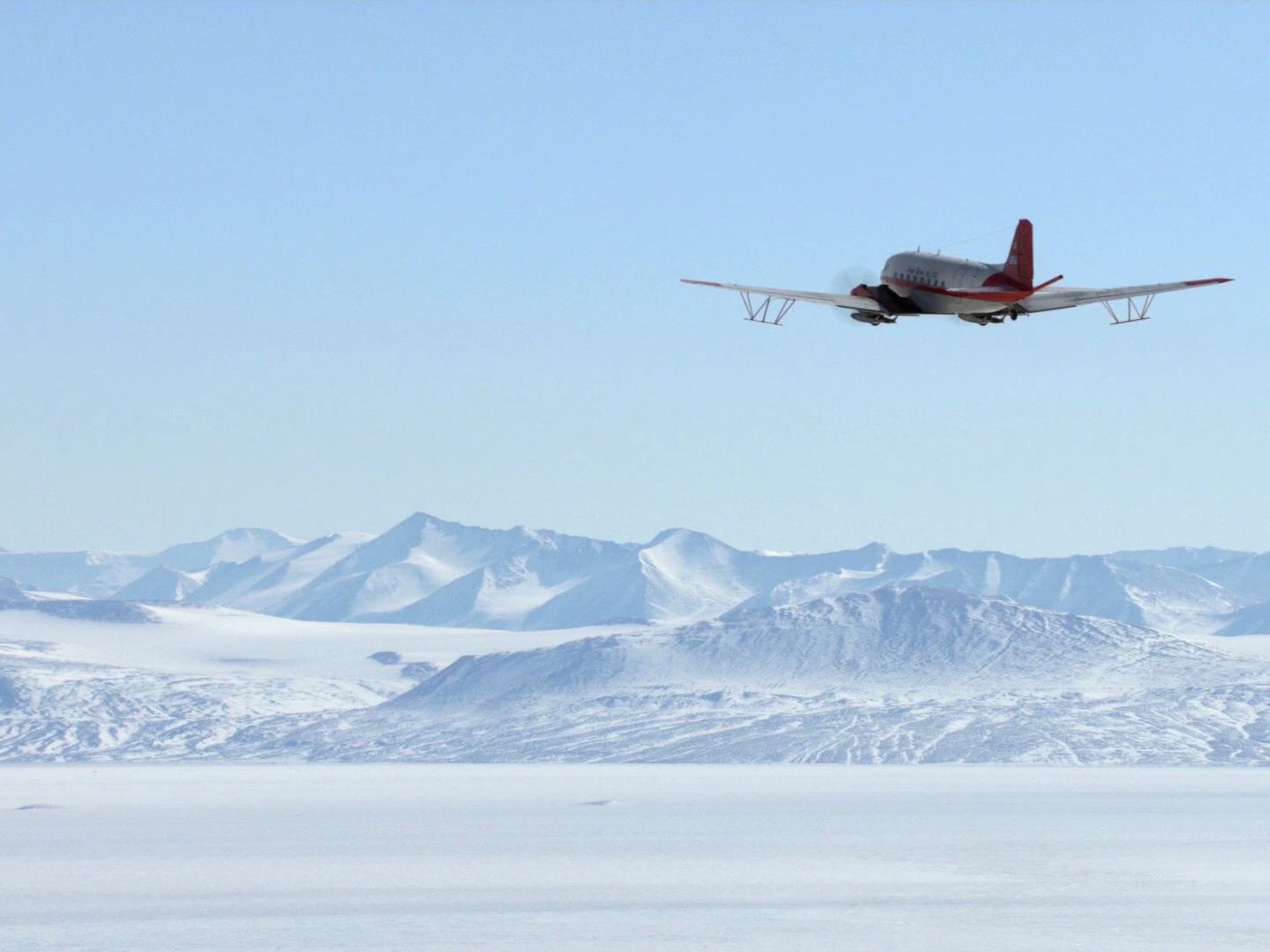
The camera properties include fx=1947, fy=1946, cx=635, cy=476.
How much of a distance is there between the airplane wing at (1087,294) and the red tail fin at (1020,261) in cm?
111

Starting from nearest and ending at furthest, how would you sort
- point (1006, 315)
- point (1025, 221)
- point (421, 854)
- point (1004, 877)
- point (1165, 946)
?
1. point (1006, 315)
2. point (1025, 221)
3. point (1165, 946)
4. point (1004, 877)
5. point (421, 854)

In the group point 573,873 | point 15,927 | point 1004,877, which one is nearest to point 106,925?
point 15,927

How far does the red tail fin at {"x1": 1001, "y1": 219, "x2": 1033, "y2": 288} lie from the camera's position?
2483 inches

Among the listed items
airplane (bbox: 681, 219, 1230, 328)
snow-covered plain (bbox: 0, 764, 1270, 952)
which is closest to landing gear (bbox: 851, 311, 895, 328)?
airplane (bbox: 681, 219, 1230, 328)

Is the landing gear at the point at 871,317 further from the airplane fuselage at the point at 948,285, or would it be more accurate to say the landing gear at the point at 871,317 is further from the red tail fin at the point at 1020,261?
the red tail fin at the point at 1020,261

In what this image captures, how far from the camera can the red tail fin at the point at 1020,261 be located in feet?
207

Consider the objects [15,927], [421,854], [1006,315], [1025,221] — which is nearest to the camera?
[1006,315]

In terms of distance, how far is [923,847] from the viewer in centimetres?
19438

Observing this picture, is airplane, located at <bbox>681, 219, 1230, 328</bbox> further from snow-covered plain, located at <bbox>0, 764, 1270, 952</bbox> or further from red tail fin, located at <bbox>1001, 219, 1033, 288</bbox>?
snow-covered plain, located at <bbox>0, 764, 1270, 952</bbox>

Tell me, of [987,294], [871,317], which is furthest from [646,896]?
[987,294]

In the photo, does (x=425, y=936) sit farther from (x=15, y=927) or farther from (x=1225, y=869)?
(x=1225, y=869)

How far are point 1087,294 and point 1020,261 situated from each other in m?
4.48

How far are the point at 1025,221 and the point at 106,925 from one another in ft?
252

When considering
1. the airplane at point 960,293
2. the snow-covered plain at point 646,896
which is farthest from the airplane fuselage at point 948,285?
the snow-covered plain at point 646,896
